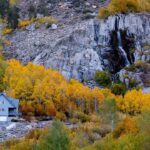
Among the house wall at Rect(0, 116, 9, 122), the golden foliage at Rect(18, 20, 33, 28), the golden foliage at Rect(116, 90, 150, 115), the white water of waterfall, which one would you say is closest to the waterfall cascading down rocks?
the white water of waterfall

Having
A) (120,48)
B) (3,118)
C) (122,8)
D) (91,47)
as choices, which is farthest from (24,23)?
(3,118)

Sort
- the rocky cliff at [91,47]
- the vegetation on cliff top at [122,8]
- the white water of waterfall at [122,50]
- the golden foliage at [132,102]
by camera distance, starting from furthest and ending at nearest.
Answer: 1. the vegetation on cliff top at [122,8]
2. the white water of waterfall at [122,50]
3. the rocky cliff at [91,47]
4. the golden foliage at [132,102]

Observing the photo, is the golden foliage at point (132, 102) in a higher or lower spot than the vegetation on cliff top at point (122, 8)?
lower

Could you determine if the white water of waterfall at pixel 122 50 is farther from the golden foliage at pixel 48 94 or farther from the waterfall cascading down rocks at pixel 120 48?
the golden foliage at pixel 48 94

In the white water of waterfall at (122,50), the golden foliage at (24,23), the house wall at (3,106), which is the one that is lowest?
the house wall at (3,106)

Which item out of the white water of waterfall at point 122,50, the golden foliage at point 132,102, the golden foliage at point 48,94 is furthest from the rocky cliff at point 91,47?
Answer: the golden foliage at point 132,102

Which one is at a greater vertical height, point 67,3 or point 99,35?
point 67,3

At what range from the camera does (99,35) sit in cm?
9512

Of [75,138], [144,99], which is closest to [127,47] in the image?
[144,99]

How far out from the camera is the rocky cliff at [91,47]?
297 ft

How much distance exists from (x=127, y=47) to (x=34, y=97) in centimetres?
2293

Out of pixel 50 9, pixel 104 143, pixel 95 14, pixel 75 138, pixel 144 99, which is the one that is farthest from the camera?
pixel 50 9

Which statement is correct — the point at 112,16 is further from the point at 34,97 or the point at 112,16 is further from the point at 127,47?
the point at 34,97

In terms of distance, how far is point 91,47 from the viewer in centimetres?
9306
